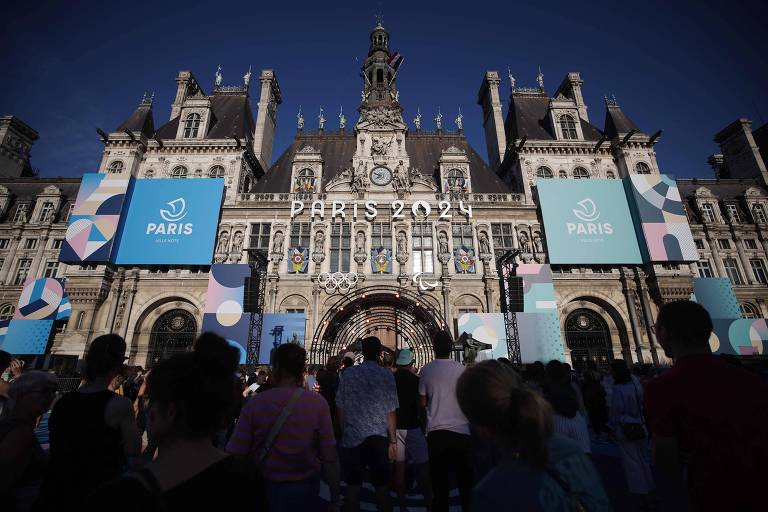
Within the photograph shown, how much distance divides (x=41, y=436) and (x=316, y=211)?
1655 centimetres

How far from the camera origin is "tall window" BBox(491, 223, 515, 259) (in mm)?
23703

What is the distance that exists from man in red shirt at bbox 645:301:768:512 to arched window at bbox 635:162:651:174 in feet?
95.9

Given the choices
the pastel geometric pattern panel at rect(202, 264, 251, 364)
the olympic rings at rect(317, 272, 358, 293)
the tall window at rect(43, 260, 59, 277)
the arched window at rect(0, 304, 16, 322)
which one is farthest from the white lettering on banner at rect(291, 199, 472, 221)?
the arched window at rect(0, 304, 16, 322)

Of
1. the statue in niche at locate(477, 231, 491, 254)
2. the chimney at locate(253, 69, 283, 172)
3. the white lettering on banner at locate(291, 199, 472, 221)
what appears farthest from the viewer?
the chimney at locate(253, 69, 283, 172)

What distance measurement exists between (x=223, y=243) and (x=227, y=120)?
517 inches

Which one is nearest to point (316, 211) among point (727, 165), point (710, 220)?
point (710, 220)

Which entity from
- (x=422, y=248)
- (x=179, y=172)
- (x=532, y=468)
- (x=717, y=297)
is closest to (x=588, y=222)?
(x=717, y=297)

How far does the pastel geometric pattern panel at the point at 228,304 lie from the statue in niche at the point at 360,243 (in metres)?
6.74

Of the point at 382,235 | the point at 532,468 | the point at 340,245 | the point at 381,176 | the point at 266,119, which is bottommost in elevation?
the point at 532,468

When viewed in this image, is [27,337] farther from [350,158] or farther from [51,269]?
[350,158]

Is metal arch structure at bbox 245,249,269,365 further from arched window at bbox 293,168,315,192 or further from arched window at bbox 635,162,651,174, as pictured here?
arched window at bbox 635,162,651,174

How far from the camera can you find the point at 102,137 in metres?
25.8

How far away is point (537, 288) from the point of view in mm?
21719

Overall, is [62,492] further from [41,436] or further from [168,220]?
[168,220]
